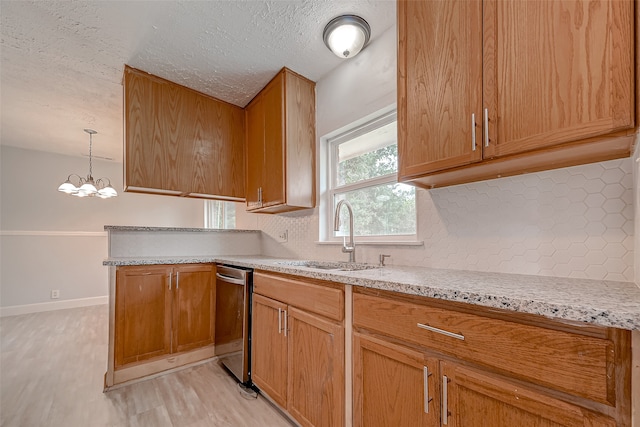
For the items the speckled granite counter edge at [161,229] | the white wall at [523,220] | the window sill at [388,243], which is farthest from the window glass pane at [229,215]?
the white wall at [523,220]

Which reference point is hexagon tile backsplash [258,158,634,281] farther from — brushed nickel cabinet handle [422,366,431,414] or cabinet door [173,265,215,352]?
cabinet door [173,265,215,352]

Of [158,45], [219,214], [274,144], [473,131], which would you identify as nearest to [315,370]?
[473,131]

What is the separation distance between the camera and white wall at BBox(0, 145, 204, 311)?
13.9ft

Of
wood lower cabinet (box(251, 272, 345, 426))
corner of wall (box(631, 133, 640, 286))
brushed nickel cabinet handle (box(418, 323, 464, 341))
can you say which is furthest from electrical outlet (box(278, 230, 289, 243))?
corner of wall (box(631, 133, 640, 286))

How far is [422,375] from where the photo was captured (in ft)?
3.36

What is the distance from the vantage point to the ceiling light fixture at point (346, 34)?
188 cm

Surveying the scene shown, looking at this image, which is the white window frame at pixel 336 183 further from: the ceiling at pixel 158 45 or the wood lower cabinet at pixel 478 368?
the wood lower cabinet at pixel 478 368

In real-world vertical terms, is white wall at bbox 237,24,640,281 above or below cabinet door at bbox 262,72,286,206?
below

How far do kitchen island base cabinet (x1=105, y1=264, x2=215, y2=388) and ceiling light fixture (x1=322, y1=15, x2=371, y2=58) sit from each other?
2026 millimetres

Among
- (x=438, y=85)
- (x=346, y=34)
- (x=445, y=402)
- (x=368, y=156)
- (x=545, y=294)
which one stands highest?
(x=346, y=34)

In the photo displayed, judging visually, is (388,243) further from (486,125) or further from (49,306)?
(49,306)

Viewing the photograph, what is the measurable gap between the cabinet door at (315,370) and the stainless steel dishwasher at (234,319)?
557mm

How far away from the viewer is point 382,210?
210 centimetres

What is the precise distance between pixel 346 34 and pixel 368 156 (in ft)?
2.73
